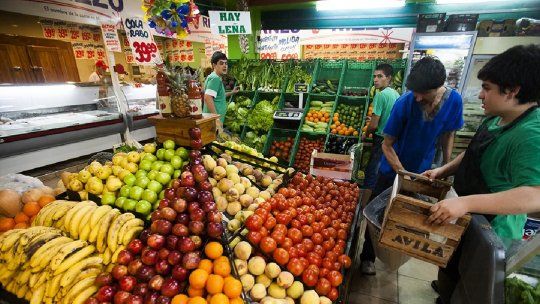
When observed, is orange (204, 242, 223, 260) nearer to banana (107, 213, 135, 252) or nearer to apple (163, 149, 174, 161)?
banana (107, 213, 135, 252)

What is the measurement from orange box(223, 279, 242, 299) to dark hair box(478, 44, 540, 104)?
6.12 feet

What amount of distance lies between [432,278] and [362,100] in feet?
11.6

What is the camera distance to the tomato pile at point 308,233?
169 centimetres

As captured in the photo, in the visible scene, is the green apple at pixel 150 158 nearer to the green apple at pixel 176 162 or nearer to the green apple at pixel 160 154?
the green apple at pixel 160 154

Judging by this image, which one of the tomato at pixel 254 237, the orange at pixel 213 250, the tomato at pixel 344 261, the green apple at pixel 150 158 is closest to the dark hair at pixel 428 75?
the tomato at pixel 344 261

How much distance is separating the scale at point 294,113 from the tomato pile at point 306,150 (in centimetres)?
48

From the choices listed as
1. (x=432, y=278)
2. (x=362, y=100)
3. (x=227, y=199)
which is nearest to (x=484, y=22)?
(x=362, y=100)

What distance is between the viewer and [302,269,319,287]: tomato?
165cm

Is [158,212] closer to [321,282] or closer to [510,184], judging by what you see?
[321,282]

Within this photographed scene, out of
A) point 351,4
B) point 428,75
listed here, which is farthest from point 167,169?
Result: point 351,4

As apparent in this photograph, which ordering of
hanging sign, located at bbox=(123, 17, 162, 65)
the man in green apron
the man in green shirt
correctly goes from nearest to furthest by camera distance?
1. the man in green apron
2. the man in green shirt
3. hanging sign, located at bbox=(123, 17, 162, 65)

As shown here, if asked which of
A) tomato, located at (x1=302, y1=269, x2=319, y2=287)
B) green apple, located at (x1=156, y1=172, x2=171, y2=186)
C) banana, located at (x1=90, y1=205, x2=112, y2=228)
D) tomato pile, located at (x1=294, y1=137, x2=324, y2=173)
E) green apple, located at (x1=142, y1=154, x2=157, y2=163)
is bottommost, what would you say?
tomato pile, located at (x1=294, y1=137, x2=324, y2=173)

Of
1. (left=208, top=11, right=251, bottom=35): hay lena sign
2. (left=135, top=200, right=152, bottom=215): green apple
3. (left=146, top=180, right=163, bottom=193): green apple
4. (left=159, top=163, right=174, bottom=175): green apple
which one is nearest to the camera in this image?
(left=135, top=200, right=152, bottom=215): green apple

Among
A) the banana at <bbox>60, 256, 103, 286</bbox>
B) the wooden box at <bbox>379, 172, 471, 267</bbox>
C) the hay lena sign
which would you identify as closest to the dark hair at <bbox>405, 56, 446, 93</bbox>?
the wooden box at <bbox>379, 172, 471, 267</bbox>
